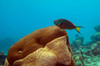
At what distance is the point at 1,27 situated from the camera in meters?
132

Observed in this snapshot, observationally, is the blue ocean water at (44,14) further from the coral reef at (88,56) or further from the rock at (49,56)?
the rock at (49,56)

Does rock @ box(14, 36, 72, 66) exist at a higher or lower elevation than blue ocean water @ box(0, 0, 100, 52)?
lower

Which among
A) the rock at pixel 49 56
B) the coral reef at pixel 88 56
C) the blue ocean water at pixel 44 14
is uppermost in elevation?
the blue ocean water at pixel 44 14

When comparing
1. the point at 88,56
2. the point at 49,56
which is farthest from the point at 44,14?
the point at 49,56

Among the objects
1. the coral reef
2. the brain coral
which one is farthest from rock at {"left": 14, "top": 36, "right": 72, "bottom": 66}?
the coral reef

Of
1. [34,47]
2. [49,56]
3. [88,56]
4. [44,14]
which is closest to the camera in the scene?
[49,56]

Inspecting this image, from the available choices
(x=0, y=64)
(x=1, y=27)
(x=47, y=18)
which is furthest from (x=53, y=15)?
(x=0, y=64)

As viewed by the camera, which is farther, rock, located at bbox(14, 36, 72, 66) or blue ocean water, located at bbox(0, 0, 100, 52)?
blue ocean water, located at bbox(0, 0, 100, 52)

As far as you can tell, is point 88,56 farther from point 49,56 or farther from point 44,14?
point 44,14

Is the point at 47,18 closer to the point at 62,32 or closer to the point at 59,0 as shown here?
the point at 59,0

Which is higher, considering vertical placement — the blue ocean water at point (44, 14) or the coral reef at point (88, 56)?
the blue ocean water at point (44, 14)

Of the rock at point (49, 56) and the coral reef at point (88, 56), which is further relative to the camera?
the coral reef at point (88, 56)

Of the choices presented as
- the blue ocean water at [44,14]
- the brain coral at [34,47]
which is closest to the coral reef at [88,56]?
the brain coral at [34,47]

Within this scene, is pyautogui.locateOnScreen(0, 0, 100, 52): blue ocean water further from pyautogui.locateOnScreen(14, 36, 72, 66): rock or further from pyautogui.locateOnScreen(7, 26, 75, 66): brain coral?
pyautogui.locateOnScreen(14, 36, 72, 66): rock
